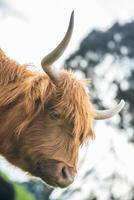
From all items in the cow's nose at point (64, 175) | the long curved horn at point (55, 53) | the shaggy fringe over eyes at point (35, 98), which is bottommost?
the cow's nose at point (64, 175)

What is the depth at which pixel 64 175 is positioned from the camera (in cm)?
780

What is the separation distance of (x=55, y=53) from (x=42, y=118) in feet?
2.59

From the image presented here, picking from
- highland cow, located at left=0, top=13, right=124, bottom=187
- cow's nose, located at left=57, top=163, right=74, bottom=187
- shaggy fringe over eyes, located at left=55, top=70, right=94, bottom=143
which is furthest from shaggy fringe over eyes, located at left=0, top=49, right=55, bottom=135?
cow's nose, located at left=57, top=163, right=74, bottom=187

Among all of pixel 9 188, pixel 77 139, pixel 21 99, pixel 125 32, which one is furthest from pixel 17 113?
pixel 125 32

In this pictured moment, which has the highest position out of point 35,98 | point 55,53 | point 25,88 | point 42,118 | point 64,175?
point 55,53

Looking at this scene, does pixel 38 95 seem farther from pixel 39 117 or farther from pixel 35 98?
pixel 39 117

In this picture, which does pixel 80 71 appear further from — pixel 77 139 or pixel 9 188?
pixel 77 139

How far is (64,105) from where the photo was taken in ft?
26.6

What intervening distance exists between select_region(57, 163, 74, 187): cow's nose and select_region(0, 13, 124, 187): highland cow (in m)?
0.12

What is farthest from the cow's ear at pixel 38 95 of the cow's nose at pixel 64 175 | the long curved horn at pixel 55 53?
the cow's nose at pixel 64 175

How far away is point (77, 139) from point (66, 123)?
19cm

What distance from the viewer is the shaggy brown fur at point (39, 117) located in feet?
26.5

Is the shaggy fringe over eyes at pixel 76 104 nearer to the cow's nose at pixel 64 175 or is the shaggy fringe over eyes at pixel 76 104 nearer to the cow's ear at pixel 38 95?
the cow's ear at pixel 38 95

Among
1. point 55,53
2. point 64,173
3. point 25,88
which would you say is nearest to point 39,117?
point 25,88
